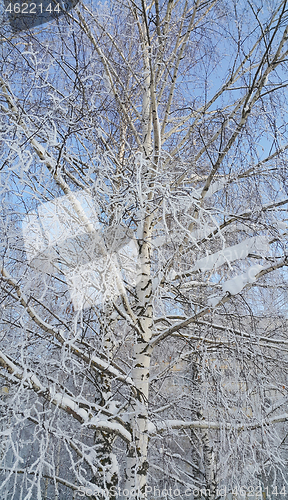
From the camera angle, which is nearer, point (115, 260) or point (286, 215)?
point (115, 260)

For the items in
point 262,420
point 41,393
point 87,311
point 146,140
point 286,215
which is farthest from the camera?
point 146,140

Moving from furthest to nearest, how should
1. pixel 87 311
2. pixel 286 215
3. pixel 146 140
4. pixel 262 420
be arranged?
pixel 146 140 → pixel 286 215 → pixel 87 311 → pixel 262 420

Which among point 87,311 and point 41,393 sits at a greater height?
point 87,311

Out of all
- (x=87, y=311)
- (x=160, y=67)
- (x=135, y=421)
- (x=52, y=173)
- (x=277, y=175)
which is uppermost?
(x=160, y=67)

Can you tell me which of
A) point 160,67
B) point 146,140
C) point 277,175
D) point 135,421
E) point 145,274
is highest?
point 160,67

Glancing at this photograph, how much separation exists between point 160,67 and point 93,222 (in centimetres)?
212

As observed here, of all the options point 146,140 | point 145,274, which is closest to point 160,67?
point 146,140

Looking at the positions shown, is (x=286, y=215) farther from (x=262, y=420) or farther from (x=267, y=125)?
(x=262, y=420)

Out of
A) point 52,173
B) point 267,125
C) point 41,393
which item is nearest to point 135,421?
point 41,393

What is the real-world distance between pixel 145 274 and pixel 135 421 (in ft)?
4.16

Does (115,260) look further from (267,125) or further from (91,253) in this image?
(267,125)

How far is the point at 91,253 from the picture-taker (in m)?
2.53

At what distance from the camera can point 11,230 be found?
8.32 ft

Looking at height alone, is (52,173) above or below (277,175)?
below
